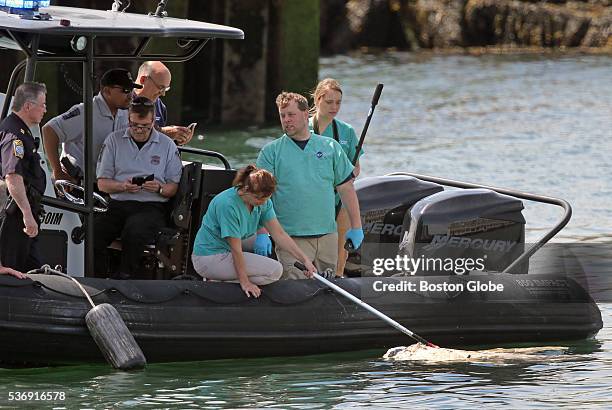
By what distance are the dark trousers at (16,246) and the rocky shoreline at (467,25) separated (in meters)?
32.5

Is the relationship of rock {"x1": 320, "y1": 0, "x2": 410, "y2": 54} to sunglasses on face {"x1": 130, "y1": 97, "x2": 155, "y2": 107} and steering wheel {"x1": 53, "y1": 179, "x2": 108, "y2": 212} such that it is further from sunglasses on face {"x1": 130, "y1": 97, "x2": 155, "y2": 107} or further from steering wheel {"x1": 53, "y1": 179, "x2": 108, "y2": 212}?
steering wheel {"x1": 53, "y1": 179, "x2": 108, "y2": 212}

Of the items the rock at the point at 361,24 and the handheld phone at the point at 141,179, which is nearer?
the handheld phone at the point at 141,179

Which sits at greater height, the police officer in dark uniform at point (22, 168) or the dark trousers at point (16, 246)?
the police officer in dark uniform at point (22, 168)

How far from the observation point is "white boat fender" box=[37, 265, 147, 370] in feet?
28.1

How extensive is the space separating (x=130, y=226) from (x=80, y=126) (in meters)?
0.77

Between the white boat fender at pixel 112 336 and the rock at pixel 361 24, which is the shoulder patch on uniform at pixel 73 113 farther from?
the rock at pixel 361 24

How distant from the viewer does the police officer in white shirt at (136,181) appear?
910 cm

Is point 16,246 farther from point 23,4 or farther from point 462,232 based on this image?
point 462,232

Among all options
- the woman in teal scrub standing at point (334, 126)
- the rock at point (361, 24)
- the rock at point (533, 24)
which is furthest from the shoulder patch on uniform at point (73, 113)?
the rock at point (533, 24)

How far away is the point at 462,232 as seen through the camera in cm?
980

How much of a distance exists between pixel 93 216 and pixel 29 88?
0.95 meters

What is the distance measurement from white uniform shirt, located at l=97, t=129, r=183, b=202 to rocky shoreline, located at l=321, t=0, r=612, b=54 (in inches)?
1260

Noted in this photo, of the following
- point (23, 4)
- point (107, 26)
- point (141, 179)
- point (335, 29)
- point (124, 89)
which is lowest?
point (335, 29)

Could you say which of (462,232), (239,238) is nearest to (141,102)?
(239,238)
